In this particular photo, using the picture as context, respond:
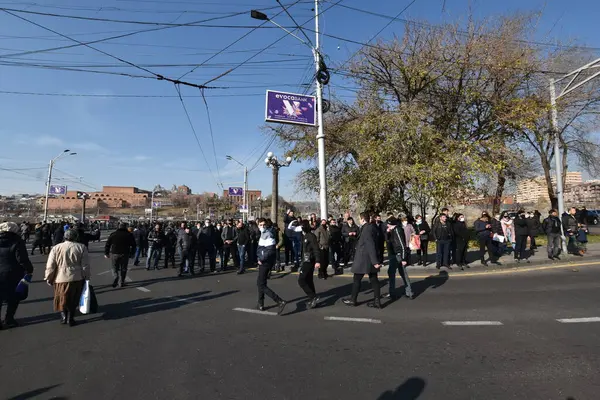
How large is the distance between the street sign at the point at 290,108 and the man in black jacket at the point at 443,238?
5497mm

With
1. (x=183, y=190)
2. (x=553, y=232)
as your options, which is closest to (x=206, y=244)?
(x=553, y=232)

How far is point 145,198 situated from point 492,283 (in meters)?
142

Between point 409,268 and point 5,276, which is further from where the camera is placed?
point 409,268

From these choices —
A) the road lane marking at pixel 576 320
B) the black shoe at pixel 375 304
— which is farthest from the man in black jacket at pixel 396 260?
the road lane marking at pixel 576 320

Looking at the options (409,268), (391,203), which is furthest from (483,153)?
(409,268)

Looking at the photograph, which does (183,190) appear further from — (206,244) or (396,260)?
(396,260)

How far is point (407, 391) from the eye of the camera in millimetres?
3348

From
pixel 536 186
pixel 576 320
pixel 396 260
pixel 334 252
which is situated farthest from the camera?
pixel 536 186

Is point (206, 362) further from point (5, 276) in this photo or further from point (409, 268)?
point (409, 268)

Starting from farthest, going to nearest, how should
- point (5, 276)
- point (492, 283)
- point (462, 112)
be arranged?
point (462, 112), point (492, 283), point (5, 276)

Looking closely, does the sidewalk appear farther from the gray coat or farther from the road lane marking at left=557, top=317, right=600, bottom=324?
the road lane marking at left=557, top=317, right=600, bottom=324

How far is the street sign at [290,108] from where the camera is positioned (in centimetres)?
1222

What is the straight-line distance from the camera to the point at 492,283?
28.0 ft

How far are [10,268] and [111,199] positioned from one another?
148 meters
